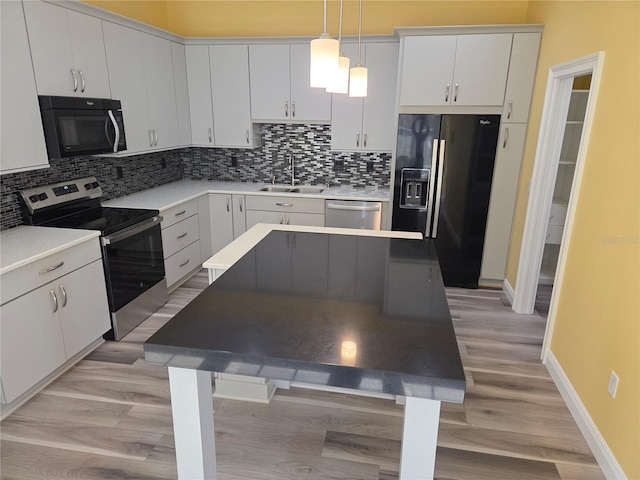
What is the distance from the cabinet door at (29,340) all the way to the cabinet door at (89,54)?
1533 mm

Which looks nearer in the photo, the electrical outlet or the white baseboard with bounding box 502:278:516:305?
the electrical outlet

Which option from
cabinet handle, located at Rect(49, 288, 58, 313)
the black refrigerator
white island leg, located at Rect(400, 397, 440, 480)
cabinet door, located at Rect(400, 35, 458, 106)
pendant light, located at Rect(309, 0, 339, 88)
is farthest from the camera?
the black refrigerator

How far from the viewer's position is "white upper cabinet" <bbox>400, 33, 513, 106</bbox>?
3.59 meters

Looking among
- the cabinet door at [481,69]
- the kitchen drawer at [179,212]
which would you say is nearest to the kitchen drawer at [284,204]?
the kitchen drawer at [179,212]

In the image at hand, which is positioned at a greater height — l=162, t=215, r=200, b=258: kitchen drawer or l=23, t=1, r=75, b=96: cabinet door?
l=23, t=1, r=75, b=96: cabinet door

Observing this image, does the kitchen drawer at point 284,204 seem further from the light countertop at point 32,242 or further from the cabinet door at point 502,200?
the light countertop at point 32,242

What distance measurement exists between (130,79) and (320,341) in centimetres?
316

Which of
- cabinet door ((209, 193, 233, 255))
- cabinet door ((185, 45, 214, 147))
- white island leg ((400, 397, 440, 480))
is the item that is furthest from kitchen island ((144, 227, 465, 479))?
cabinet door ((185, 45, 214, 147))

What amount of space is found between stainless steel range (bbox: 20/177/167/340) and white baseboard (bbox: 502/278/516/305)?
3.19 meters

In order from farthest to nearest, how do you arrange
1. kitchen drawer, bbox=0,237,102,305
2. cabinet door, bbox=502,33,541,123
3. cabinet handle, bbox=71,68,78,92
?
1. cabinet door, bbox=502,33,541,123
2. cabinet handle, bbox=71,68,78,92
3. kitchen drawer, bbox=0,237,102,305

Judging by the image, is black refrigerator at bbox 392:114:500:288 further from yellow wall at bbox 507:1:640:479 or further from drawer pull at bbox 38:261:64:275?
drawer pull at bbox 38:261:64:275

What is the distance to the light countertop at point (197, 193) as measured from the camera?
3731 mm

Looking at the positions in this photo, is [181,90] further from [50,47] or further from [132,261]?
[132,261]

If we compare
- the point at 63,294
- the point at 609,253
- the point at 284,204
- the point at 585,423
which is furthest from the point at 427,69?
the point at 63,294
